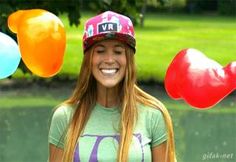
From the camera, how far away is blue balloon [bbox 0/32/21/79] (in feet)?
10.7

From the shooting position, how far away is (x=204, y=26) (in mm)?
34531

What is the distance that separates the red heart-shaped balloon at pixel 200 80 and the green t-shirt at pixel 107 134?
24.5 inches

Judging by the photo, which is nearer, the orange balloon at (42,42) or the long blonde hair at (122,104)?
the long blonde hair at (122,104)

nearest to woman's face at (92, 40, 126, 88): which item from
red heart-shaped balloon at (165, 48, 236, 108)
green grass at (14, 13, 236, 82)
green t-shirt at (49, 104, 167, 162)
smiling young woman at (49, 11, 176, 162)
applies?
smiling young woman at (49, 11, 176, 162)

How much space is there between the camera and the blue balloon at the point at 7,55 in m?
3.27

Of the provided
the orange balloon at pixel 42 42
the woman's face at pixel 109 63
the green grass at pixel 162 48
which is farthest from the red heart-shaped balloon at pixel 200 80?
the green grass at pixel 162 48

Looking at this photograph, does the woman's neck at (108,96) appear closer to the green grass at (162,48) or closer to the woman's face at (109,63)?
the woman's face at (109,63)

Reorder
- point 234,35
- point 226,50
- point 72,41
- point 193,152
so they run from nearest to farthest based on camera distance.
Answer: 1. point 193,152
2. point 226,50
3. point 72,41
4. point 234,35

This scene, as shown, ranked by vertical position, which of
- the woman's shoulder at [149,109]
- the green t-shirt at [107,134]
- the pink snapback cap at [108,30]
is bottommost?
the green t-shirt at [107,134]

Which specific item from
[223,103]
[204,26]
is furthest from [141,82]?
[204,26]

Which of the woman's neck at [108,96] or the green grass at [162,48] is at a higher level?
the woman's neck at [108,96]

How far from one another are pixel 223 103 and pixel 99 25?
8.43 metres

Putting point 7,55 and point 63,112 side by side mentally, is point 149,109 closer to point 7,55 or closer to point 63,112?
point 63,112

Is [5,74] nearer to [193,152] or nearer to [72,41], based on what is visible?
[193,152]
